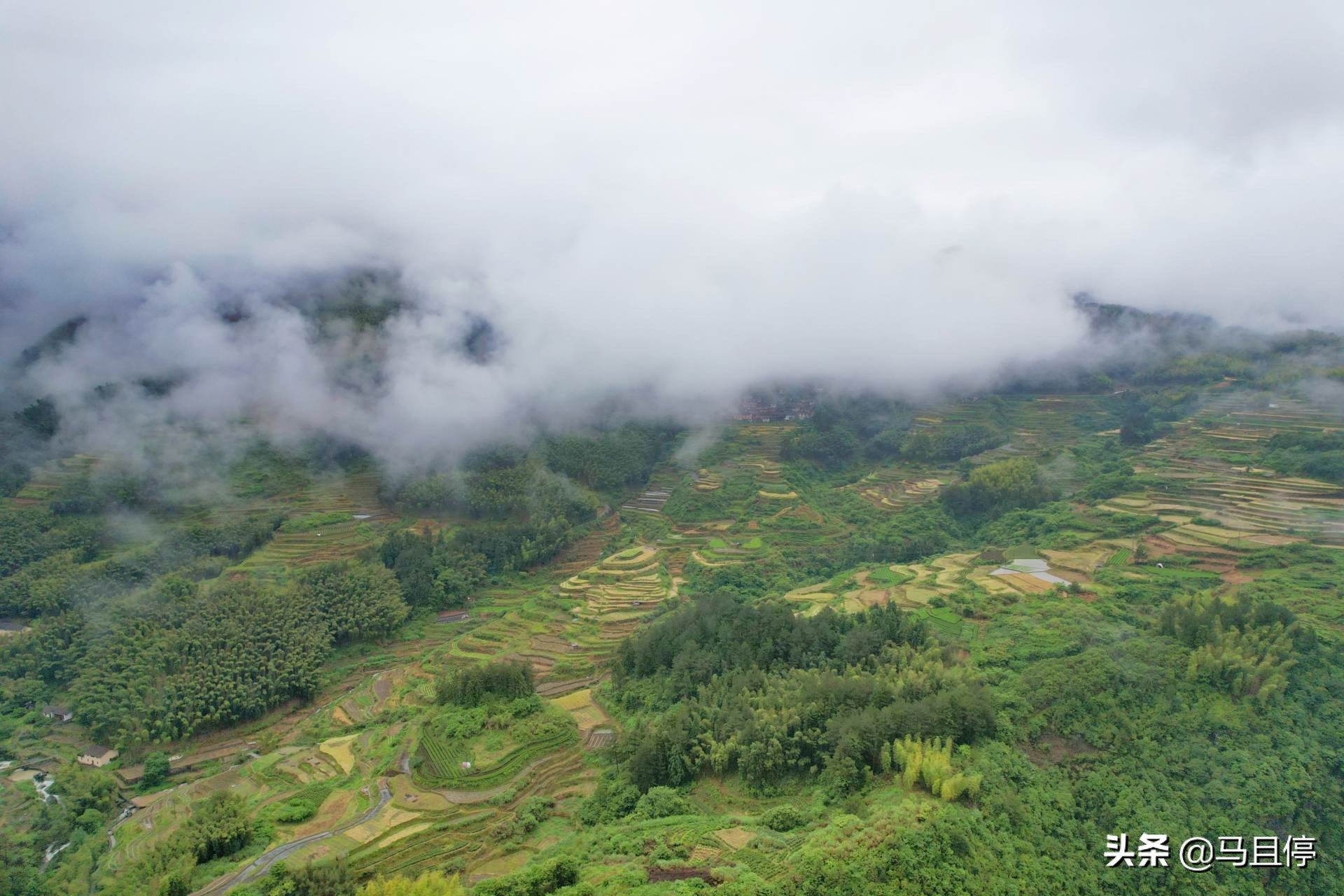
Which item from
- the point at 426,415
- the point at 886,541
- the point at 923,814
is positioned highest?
the point at 426,415

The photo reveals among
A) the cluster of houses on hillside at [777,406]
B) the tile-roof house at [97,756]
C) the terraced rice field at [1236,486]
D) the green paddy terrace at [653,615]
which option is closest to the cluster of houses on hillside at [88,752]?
the tile-roof house at [97,756]

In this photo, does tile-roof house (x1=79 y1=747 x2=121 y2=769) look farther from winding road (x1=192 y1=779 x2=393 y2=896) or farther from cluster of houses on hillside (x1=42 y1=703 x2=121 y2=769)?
winding road (x1=192 y1=779 x2=393 y2=896)

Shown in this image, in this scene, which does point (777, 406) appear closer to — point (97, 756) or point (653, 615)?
point (653, 615)

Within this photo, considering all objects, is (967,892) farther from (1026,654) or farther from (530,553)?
(530,553)

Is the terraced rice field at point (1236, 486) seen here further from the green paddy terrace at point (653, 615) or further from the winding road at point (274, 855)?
the winding road at point (274, 855)

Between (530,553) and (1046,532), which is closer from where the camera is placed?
(1046,532)

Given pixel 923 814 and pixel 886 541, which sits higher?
pixel 923 814

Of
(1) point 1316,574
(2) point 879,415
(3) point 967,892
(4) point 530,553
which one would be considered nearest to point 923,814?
(3) point 967,892

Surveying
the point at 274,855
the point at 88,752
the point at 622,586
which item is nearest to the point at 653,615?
the point at 622,586

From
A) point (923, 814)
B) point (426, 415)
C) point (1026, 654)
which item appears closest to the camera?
point (923, 814)
